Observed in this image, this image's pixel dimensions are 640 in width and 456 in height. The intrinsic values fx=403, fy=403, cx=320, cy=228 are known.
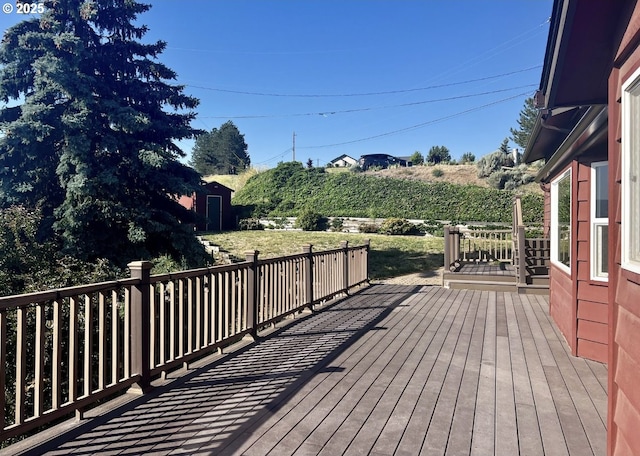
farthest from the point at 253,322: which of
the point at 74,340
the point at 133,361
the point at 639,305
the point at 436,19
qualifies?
the point at 436,19

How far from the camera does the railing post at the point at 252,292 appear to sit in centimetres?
400

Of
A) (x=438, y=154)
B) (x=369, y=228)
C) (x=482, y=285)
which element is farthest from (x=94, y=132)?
(x=438, y=154)

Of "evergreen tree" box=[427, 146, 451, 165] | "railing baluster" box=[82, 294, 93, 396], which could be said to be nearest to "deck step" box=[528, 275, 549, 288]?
"railing baluster" box=[82, 294, 93, 396]

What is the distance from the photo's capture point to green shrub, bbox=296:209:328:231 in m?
20.0

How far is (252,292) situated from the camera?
4.01m

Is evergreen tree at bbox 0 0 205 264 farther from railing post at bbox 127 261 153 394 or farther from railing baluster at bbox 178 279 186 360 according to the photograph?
railing post at bbox 127 261 153 394

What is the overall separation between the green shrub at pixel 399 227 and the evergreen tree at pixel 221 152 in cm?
3406

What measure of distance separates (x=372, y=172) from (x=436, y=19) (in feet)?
48.5

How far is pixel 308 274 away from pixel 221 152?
156 ft

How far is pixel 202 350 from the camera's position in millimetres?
3299

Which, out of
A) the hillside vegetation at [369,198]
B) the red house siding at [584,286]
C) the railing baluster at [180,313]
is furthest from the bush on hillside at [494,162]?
the railing baluster at [180,313]

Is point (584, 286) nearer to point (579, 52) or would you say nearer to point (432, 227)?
point (579, 52)

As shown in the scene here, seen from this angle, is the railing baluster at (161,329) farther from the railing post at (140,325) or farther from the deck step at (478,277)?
the deck step at (478,277)

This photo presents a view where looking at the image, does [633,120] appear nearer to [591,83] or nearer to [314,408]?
[591,83]
